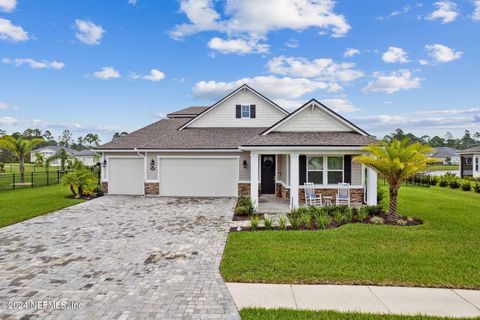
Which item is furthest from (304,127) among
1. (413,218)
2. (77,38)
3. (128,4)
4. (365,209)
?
(77,38)

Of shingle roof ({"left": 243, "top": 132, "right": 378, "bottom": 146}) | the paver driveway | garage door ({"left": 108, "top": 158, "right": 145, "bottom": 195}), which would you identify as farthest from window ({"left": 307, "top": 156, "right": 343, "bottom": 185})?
garage door ({"left": 108, "top": 158, "right": 145, "bottom": 195})

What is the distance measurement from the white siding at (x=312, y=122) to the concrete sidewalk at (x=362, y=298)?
31.2 feet

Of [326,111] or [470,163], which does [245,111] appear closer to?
[326,111]

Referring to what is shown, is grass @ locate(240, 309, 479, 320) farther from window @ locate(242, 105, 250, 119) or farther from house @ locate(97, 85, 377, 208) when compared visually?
window @ locate(242, 105, 250, 119)

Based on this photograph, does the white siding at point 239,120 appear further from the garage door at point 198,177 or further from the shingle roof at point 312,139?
the shingle roof at point 312,139

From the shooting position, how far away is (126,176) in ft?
55.3

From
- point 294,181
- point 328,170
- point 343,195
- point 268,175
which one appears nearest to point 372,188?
point 343,195

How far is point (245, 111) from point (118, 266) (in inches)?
530

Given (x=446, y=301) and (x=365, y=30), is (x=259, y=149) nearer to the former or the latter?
(x=446, y=301)

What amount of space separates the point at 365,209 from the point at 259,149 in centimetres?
474

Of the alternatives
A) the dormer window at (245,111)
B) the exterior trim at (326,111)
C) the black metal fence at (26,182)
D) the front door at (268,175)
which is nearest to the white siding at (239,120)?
the dormer window at (245,111)

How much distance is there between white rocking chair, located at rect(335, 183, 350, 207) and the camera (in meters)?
12.7

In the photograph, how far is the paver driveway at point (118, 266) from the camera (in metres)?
4.41

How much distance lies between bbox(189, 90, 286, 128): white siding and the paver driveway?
850 centimetres
